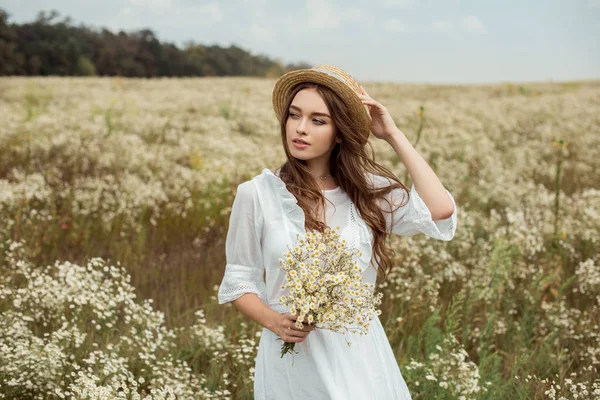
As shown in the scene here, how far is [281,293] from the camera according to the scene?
105 inches

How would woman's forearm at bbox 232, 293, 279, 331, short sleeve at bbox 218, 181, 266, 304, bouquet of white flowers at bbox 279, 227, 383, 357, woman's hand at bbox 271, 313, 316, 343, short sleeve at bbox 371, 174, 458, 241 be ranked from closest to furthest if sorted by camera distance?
bouquet of white flowers at bbox 279, 227, 383, 357 < woman's hand at bbox 271, 313, 316, 343 < woman's forearm at bbox 232, 293, 279, 331 < short sleeve at bbox 218, 181, 266, 304 < short sleeve at bbox 371, 174, 458, 241

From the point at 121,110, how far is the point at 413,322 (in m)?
11.5

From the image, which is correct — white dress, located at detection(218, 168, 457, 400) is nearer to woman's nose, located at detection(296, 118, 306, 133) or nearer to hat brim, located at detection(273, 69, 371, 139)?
woman's nose, located at detection(296, 118, 306, 133)

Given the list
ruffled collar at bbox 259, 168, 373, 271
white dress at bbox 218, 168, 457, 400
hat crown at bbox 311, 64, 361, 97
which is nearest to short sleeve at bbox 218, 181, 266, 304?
white dress at bbox 218, 168, 457, 400

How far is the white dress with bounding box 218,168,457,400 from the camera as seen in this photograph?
2535mm

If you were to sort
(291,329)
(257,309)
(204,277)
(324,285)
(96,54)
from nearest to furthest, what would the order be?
(324,285)
(291,329)
(257,309)
(204,277)
(96,54)

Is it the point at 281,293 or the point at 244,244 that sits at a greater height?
the point at 244,244

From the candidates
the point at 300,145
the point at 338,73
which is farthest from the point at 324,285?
the point at 338,73

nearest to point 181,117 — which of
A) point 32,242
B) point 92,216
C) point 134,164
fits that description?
point 134,164

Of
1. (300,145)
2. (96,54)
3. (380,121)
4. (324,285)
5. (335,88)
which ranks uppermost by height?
(96,54)

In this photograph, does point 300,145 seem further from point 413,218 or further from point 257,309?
point 257,309

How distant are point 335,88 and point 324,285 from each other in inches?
36.9

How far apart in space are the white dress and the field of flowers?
628 millimetres

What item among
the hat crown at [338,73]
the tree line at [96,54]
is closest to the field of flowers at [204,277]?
the hat crown at [338,73]
